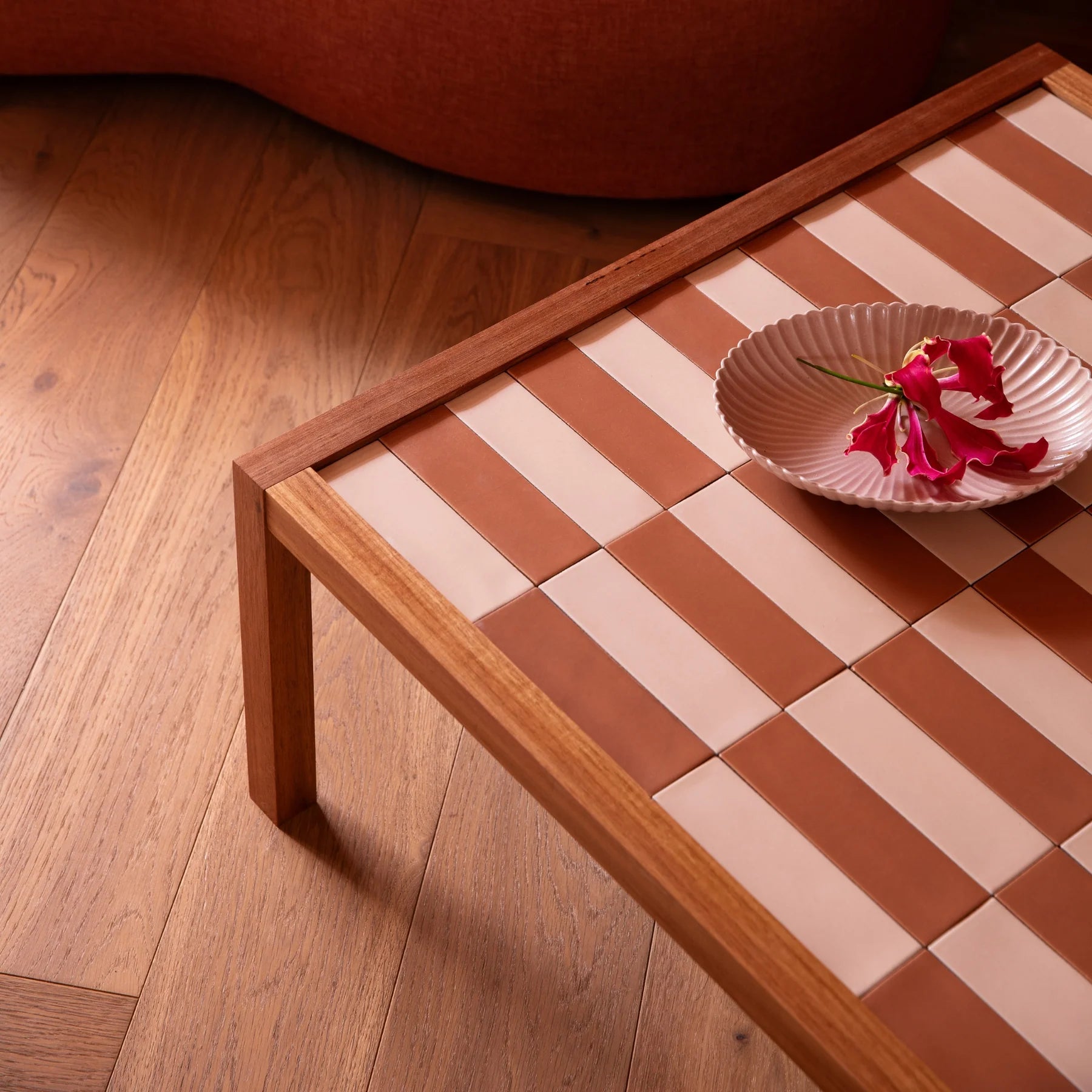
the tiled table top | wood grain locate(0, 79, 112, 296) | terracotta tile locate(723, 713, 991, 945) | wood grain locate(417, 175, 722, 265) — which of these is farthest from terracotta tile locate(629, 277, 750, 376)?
wood grain locate(0, 79, 112, 296)

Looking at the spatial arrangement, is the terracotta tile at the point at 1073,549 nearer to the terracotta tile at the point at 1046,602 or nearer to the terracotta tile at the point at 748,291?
the terracotta tile at the point at 1046,602

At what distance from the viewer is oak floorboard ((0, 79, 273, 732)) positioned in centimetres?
140

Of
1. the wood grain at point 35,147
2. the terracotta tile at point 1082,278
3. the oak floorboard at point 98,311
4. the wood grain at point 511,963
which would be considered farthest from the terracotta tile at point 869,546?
the wood grain at point 35,147

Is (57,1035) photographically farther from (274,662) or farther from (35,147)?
(35,147)

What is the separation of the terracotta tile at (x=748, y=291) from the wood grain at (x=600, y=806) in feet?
1.26

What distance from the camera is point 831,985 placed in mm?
687

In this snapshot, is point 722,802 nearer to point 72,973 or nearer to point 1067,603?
point 1067,603

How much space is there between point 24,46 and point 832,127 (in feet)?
3.87

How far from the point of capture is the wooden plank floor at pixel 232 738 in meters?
1.09

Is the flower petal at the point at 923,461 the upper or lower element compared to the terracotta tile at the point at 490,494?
upper

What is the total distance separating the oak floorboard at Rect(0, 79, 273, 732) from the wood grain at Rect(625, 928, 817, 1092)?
2.33ft

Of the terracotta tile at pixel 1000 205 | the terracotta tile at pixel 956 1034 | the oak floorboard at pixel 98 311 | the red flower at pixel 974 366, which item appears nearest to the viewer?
the terracotta tile at pixel 956 1034

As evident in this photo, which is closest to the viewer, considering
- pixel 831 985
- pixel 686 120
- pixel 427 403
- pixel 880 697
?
pixel 831 985

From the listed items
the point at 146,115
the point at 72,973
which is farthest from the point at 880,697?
the point at 146,115
